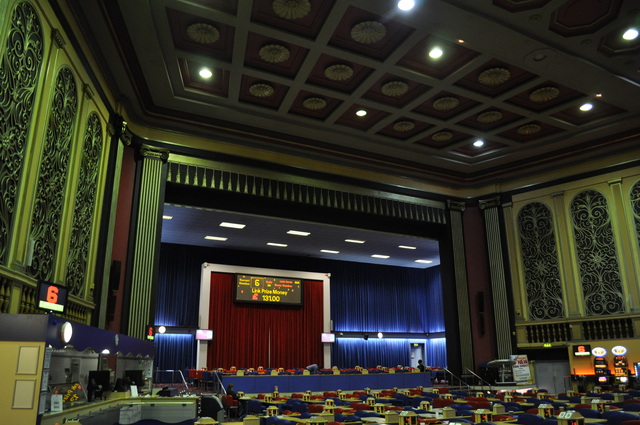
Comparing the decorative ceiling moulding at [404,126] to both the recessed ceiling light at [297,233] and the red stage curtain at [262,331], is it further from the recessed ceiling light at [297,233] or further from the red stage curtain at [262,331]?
the red stage curtain at [262,331]

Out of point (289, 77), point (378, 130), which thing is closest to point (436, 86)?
Answer: point (378, 130)

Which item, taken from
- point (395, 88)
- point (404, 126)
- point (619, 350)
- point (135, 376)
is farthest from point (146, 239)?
point (619, 350)

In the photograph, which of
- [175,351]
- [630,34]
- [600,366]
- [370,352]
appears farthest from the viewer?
[370,352]

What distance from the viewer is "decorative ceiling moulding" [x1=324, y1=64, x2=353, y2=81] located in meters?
11.3

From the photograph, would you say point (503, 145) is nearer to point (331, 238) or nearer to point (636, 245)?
point (636, 245)

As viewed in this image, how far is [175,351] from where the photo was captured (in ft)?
73.3

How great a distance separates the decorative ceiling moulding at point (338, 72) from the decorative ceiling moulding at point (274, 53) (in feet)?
3.56

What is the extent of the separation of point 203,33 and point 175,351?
1631cm

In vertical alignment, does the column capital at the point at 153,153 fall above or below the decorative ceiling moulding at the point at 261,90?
below

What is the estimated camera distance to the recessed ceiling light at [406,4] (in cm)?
902

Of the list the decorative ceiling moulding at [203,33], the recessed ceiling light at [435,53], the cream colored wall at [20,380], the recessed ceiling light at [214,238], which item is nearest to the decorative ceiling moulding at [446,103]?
the recessed ceiling light at [435,53]

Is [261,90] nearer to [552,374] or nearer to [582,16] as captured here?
[582,16]

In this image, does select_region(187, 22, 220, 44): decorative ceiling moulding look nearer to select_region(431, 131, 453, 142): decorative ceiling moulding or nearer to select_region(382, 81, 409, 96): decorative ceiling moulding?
select_region(382, 81, 409, 96): decorative ceiling moulding

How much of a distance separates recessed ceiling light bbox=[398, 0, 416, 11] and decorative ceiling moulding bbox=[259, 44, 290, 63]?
2706mm
